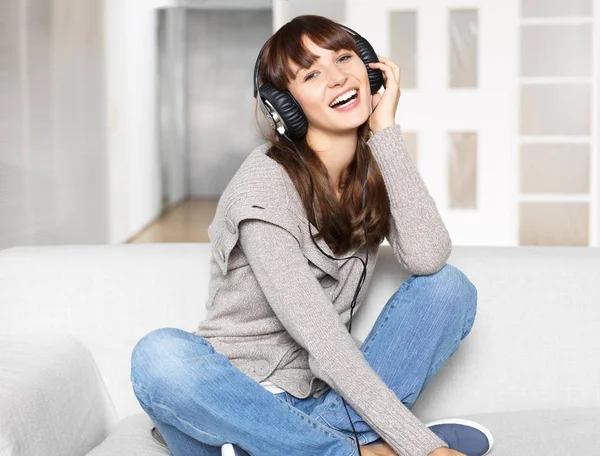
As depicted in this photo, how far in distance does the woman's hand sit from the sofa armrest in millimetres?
751

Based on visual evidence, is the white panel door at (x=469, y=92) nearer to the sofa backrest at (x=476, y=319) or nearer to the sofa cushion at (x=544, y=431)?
the sofa backrest at (x=476, y=319)

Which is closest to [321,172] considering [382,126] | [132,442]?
[382,126]

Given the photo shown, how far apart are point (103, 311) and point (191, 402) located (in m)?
0.52

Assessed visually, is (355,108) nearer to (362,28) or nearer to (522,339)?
(522,339)

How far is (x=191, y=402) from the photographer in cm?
133

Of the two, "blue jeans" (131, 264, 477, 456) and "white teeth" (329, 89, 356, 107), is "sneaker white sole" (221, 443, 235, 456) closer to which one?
"blue jeans" (131, 264, 477, 456)

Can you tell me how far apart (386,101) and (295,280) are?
42 cm

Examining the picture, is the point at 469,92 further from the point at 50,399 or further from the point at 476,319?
the point at 50,399

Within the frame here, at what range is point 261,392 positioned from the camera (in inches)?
53.8

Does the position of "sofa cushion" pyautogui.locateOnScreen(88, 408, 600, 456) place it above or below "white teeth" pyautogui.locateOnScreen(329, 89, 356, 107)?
below

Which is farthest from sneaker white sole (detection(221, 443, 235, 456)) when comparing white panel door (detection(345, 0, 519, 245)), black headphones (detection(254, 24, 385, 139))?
white panel door (detection(345, 0, 519, 245))

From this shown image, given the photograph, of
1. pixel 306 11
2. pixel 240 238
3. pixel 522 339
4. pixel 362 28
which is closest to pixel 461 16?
pixel 362 28

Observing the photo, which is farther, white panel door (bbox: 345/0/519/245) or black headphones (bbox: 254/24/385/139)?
white panel door (bbox: 345/0/519/245)

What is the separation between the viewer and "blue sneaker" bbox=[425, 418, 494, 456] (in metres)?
1.45
